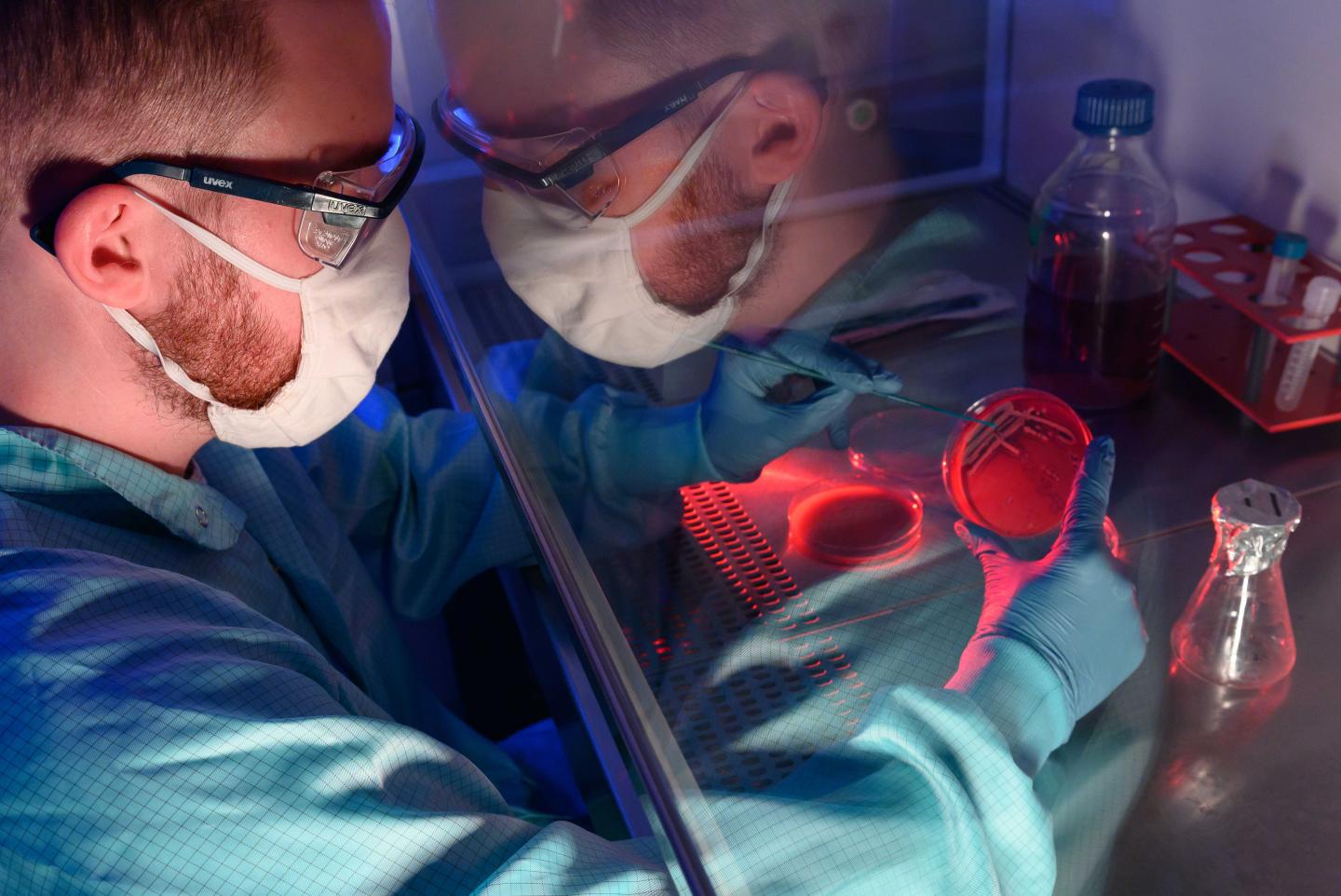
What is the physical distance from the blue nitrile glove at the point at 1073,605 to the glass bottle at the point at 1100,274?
0.42 meters

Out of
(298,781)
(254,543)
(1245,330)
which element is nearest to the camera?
(298,781)

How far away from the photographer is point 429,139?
1.40m

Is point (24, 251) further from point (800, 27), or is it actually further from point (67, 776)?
point (800, 27)

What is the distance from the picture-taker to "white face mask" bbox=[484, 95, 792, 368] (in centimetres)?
107

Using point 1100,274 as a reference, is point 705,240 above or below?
above

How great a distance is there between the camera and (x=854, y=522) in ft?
3.20

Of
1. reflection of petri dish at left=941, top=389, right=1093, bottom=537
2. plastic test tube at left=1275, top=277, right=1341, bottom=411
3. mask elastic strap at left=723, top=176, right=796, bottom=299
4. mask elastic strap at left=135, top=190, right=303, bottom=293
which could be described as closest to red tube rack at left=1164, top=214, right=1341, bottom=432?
plastic test tube at left=1275, top=277, right=1341, bottom=411

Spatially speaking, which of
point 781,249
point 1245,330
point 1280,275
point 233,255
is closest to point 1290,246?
point 1280,275

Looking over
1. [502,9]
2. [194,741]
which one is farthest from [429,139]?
[194,741]

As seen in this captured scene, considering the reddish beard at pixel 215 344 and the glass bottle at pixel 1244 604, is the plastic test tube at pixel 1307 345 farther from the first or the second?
the reddish beard at pixel 215 344

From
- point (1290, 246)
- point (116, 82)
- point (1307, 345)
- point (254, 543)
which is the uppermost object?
point (116, 82)

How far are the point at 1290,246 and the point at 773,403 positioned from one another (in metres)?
0.62

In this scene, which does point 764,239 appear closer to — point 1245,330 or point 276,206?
point 276,206

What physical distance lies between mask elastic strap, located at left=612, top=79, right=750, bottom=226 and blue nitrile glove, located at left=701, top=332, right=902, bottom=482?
0.18 metres
